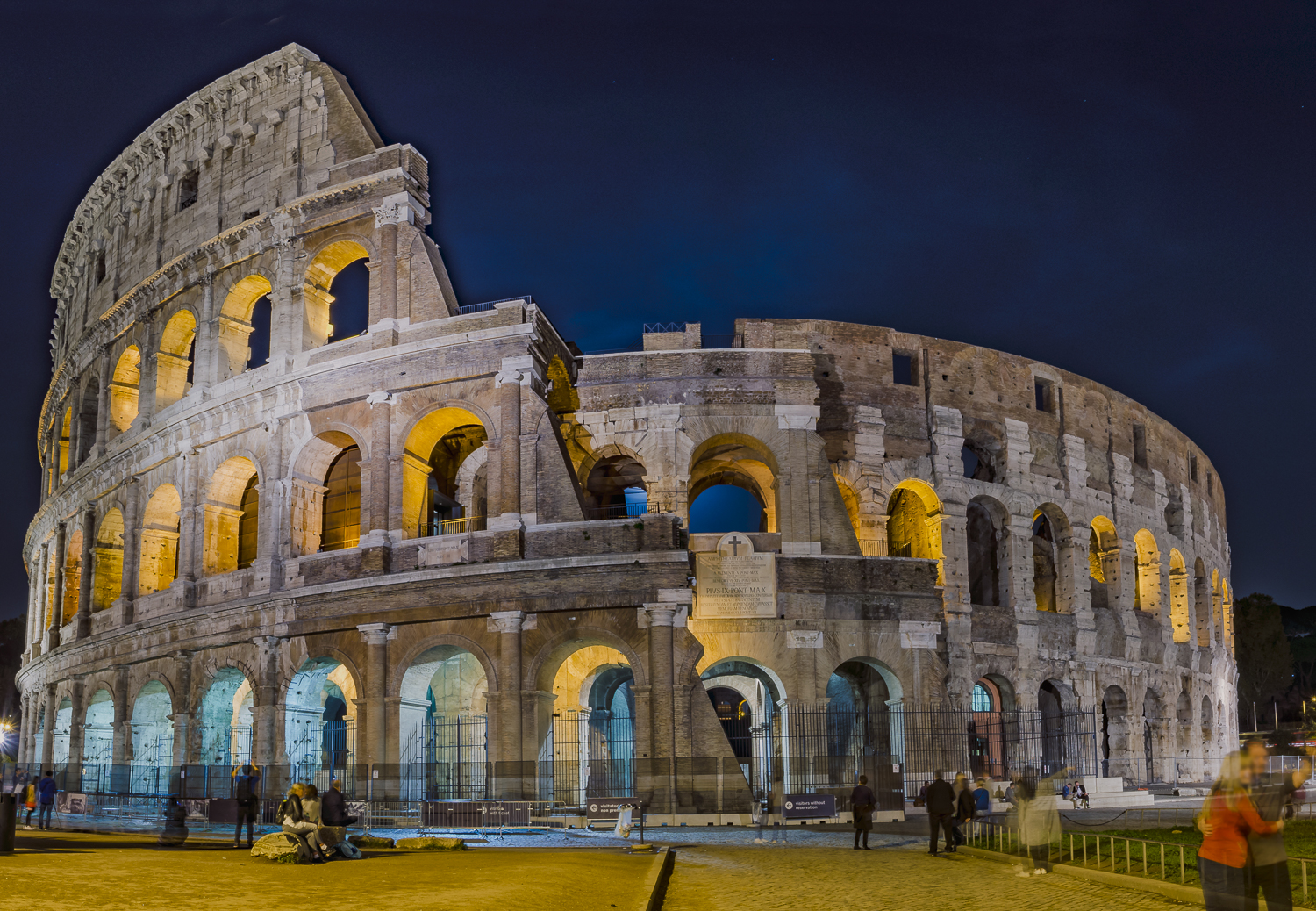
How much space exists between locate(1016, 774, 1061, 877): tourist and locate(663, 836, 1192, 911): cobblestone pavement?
263 mm

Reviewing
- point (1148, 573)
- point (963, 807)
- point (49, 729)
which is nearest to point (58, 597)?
point (49, 729)

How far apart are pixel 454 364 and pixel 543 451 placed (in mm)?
2712

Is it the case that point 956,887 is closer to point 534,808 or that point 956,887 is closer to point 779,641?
point 534,808

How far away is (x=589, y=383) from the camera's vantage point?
27.7 meters

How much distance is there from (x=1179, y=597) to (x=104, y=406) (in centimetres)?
3070

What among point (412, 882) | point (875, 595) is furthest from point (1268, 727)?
point (412, 882)

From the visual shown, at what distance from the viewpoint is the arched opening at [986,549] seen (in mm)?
30859

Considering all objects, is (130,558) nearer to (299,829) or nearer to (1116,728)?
(299,829)

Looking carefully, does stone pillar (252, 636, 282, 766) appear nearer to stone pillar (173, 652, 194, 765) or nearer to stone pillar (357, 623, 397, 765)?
stone pillar (173, 652, 194, 765)

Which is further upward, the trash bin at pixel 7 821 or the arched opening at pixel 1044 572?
the arched opening at pixel 1044 572

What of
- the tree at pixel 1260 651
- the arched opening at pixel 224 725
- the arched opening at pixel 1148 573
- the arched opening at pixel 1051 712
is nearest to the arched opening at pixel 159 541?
the arched opening at pixel 224 725

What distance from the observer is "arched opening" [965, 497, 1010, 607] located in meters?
30.9

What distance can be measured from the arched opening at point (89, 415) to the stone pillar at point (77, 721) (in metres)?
6.77

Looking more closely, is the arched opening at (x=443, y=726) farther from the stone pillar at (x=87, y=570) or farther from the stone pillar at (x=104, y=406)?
the stone pillar at (x=104, y=406)
